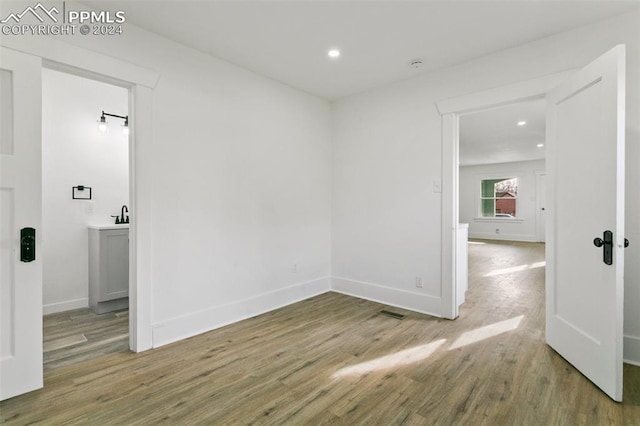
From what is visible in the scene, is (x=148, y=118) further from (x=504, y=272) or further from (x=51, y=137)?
(x=504, y=272)

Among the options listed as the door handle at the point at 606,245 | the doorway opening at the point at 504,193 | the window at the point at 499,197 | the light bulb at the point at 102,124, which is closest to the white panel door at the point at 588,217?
the door handle at the point at 606,245

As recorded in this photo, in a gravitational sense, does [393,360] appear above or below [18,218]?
below

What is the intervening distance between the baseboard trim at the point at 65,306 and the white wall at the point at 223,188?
1.74m

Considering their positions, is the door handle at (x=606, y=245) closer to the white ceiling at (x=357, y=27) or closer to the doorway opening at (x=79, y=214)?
the white ceiling at (x=357, y=27)

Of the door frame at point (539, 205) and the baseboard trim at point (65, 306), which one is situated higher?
the door frame at point (539, 205)

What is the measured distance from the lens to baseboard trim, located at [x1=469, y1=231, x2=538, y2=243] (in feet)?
33.4

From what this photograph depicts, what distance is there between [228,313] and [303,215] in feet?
4.93

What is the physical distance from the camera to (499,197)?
432 inches

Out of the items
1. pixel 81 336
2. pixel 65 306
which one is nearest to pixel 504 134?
pixel 81 336

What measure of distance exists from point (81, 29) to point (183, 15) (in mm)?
718

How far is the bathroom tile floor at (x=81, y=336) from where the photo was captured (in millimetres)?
2500

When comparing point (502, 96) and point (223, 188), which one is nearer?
point (502, 96)

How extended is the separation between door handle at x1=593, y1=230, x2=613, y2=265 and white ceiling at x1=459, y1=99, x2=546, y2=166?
206 cm

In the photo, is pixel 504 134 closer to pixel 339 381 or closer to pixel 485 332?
pixel 485 332
